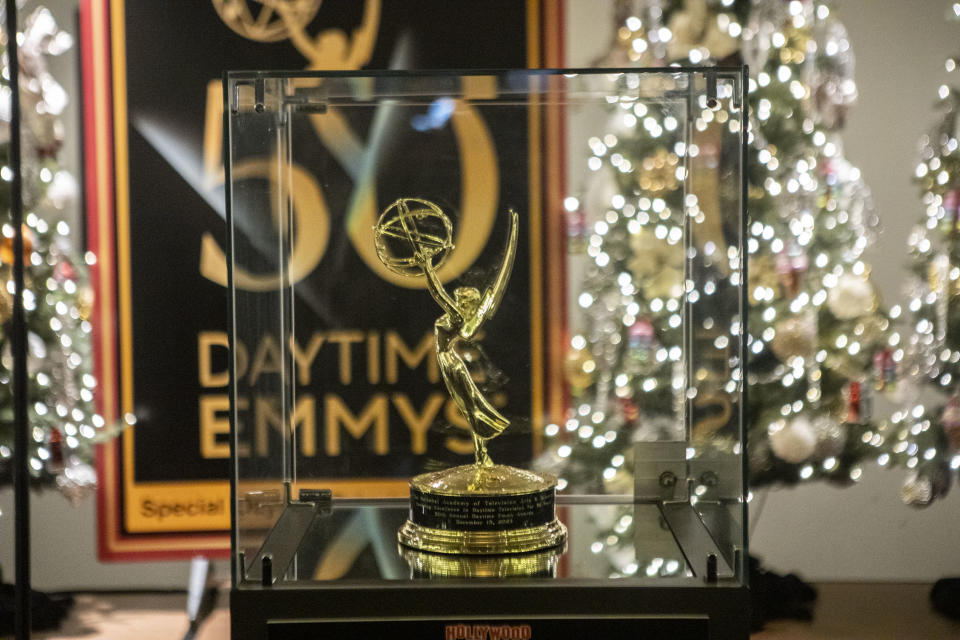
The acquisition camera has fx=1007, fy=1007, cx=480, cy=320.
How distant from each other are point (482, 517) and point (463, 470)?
0.14 metres

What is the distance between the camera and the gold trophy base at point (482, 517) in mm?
1547

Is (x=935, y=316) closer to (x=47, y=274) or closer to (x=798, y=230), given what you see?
(x=798, y=230)

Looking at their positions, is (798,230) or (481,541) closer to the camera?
(481,541)

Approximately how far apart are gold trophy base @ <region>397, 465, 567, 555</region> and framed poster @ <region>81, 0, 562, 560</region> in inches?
57.4

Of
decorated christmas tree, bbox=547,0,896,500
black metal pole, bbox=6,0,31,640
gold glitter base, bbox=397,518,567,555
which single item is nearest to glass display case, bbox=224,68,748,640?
gold glitter base, bbox=397,518,567,555

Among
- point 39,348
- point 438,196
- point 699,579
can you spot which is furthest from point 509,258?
point 39,348

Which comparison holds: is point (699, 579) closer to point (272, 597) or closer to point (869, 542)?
point (272, 597)

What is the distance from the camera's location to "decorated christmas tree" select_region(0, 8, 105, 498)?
2.82 m

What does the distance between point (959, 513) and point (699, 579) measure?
2065 millimetres

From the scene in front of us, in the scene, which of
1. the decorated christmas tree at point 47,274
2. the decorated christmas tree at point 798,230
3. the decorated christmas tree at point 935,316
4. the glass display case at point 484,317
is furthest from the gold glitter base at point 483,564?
the decorated christmas tree at point 935,316

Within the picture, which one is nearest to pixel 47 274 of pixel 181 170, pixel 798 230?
pixel 181 170

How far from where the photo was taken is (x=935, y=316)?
2908mm

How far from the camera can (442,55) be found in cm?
282

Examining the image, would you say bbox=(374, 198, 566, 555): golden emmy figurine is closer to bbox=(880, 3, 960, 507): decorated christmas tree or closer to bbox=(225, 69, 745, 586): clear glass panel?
bbox=(225, 69, 745, 586): clear glass panel
